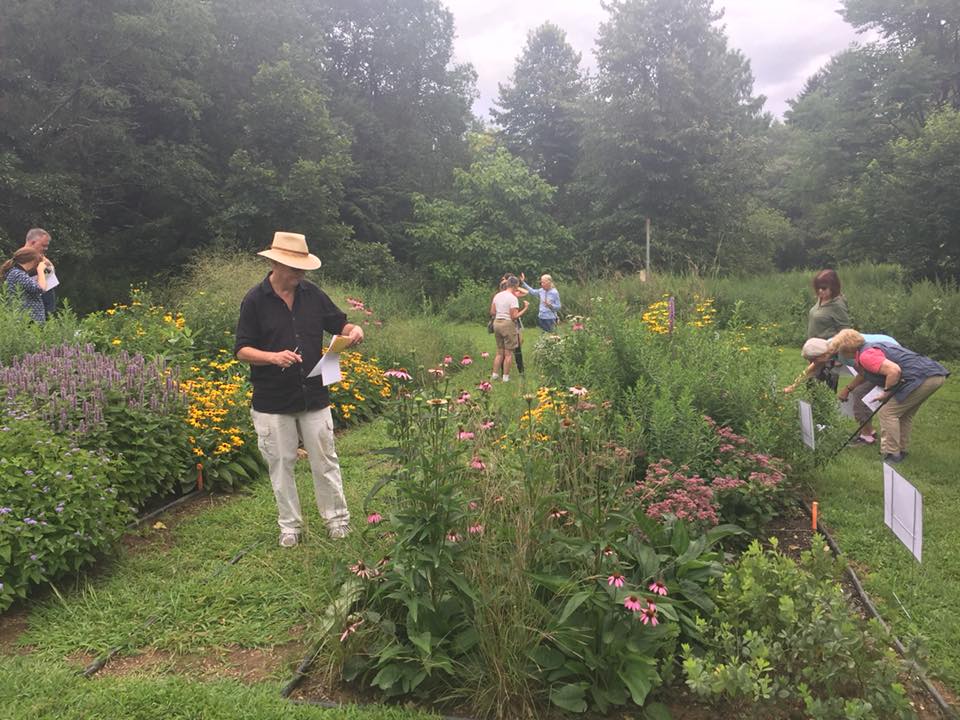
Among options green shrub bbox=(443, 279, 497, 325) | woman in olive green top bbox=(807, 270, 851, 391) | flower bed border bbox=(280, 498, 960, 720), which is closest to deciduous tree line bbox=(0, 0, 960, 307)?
green shrub bbox=(443, 279, 497, 325)

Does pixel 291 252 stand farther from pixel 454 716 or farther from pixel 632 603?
pixel 632 603

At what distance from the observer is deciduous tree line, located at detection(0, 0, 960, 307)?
694 inches

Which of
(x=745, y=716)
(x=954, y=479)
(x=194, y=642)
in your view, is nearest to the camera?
(x=745, y=716)

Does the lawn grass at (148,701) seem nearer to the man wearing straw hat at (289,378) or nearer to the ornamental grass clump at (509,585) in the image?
the ornamental grass clump at (509,585)

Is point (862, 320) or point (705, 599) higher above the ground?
point (705, 599)

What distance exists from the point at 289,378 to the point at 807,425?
334cm

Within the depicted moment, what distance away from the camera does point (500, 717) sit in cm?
253

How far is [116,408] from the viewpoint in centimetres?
462

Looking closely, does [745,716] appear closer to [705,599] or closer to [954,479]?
[705,599]

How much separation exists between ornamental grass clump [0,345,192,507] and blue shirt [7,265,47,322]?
1809mm

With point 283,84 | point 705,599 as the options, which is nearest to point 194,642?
point 705,599

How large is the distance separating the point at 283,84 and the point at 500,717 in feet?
75.5

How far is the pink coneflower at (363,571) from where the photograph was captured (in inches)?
113

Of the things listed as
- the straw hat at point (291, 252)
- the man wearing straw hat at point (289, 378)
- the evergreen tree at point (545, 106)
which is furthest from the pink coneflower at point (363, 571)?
the evergreen tree at point (545, 106)
